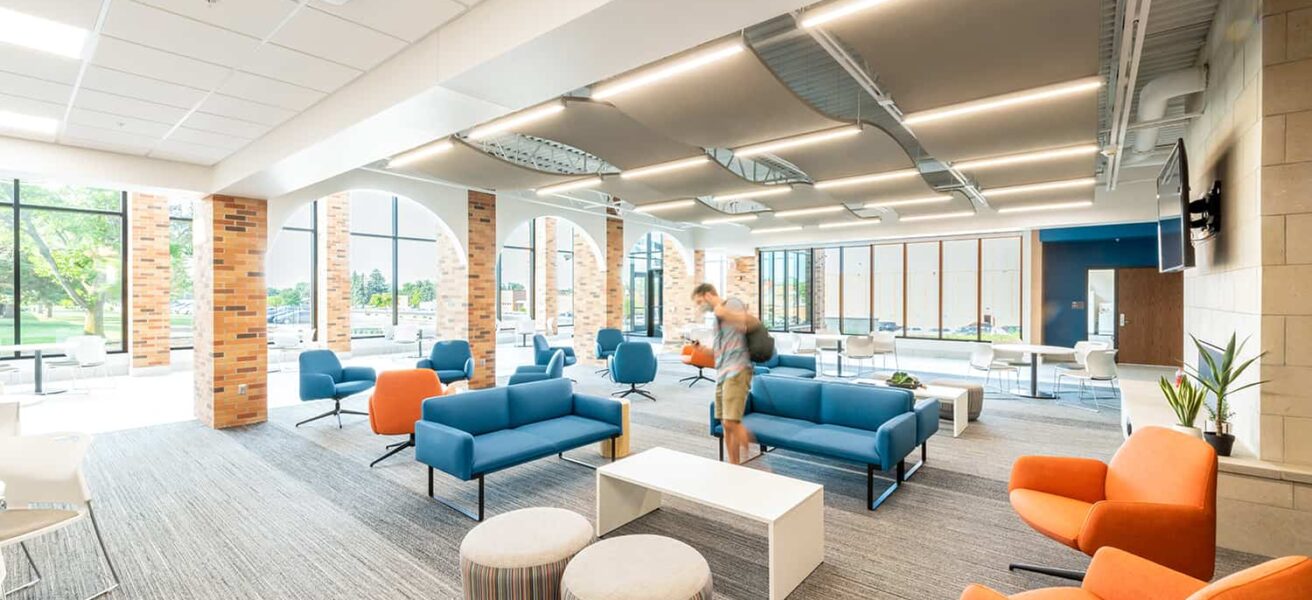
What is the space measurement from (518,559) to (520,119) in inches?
138

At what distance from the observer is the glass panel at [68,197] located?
8812 millimetres

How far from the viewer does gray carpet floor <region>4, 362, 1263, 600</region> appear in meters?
2.86

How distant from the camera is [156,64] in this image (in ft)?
11.4

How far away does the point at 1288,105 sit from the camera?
316 cm

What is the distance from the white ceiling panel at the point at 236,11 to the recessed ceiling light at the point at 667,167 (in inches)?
149

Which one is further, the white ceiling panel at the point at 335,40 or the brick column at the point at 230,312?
the brick column at the point at 230,312

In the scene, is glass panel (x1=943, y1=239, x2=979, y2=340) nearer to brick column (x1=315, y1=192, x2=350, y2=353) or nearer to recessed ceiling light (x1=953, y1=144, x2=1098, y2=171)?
recessed ceiling light (x1=953, y1=144, x2=1098, y2=171)

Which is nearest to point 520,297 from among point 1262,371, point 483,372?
point 483,372

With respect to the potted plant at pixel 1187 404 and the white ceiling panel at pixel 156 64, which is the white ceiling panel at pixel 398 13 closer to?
the white ceiling panel at pixel 156 64

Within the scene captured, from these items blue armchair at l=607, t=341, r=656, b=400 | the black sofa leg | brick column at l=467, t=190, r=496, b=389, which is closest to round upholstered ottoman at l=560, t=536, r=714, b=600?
the black sofa leg

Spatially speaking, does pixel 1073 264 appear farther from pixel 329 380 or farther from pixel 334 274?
pixel 334 274

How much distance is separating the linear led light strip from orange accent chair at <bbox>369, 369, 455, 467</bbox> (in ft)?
15.9

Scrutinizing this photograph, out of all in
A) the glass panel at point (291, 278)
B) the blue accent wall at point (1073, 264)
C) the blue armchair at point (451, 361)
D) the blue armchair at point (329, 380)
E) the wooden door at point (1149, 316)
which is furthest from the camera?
the glass panel at point (291, 278)

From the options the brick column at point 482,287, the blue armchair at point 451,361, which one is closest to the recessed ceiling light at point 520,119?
the blue armchair at point 451,361
